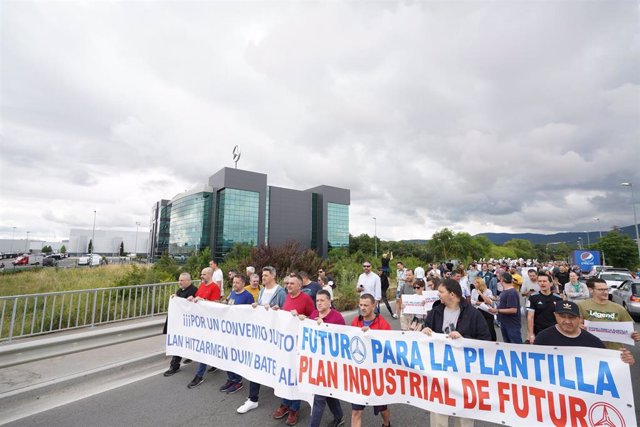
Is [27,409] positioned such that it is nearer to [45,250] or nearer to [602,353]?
[602,353]

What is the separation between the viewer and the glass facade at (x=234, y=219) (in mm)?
53156

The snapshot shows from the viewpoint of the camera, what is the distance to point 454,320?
11.2 ft

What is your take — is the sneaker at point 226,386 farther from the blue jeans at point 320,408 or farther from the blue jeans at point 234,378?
the blue jeans at point 320,408

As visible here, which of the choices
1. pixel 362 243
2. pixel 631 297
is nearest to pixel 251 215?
pixel 362 243

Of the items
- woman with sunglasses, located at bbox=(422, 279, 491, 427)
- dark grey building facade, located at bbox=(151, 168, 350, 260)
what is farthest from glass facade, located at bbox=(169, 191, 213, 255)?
woman with sunglasses, located at bbox=(422, 279, 491, 427)

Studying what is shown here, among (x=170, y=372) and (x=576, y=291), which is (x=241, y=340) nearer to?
(x=170, y=372)

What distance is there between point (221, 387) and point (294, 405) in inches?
A: 59.3

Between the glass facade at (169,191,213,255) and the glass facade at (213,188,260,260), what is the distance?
6.86ft

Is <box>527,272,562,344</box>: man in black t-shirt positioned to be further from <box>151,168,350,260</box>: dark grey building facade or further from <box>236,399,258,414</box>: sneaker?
<box>151,168,350,260</box>: dark grey building facade

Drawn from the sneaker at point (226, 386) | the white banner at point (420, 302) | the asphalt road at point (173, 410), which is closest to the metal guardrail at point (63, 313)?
the asphalt road at point (173, 410)

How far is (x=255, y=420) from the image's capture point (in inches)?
150

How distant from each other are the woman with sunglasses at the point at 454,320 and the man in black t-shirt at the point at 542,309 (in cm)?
237

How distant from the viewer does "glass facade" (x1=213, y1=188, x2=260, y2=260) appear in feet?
174

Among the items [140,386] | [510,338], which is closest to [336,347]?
[140,386]
